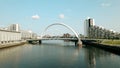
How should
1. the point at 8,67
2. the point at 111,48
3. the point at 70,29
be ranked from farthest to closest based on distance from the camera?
the point at 70,29 → the point at 111,48 → the point at 8,67

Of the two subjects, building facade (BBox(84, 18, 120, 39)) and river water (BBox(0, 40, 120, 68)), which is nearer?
river water (BBox(0, 40, 120, 68))

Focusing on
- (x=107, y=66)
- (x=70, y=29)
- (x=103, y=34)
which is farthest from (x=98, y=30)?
(x=107, y=66)

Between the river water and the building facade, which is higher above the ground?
the building facade

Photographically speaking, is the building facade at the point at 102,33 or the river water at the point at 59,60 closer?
the river water at the point at 59,60

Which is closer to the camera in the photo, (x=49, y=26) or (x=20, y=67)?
(x=20, y=67)

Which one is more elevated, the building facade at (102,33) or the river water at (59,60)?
the building facade at (102,33)

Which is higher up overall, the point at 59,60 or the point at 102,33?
the point at 102,33

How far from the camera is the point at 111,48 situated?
39.8 meters

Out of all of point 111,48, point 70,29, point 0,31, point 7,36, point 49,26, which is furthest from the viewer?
point 49,26

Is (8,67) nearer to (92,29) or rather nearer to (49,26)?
→ (49,26)

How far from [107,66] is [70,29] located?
181ft

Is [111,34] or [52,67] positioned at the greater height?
[111,34]

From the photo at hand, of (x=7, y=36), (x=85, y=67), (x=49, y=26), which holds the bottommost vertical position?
(x=85, y=67)

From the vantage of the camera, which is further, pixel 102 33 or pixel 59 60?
pixel 102 33
